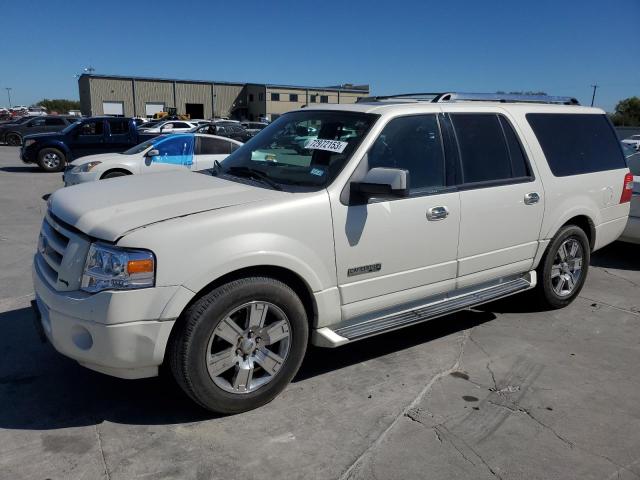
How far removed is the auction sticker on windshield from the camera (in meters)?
3.76

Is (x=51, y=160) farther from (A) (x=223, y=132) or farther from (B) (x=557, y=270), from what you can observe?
(B) (x=557, y=270)

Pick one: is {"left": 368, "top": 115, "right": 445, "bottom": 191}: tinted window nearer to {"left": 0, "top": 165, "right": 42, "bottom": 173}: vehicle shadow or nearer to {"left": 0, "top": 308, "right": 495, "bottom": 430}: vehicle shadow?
{"left": 0, "top": 308, "right": 495, "bottom": 430}: vehicle shadow

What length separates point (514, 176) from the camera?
4.56 meters

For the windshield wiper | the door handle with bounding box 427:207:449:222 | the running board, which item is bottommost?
the running board

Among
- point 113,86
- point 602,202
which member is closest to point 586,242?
point 602,202

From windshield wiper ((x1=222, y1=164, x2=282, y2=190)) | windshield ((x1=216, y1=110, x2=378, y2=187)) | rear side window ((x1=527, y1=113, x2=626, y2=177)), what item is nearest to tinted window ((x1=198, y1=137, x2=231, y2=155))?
windshield ((x1=216, y1=110, x2=378, y2=187))

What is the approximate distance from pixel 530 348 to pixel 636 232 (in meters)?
3.55

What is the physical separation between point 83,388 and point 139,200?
4.39 ft

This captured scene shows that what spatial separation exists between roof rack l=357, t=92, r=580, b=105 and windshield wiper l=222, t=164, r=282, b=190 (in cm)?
144

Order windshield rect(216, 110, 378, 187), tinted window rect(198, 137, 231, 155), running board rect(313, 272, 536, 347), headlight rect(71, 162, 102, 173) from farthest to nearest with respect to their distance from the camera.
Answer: tinted window rect(198, 137, 231, 155), headlight rect(71, 162, 102, 173), windshield rect(216, 110, 378, 187), running board rect(313, 272, 536, 347)

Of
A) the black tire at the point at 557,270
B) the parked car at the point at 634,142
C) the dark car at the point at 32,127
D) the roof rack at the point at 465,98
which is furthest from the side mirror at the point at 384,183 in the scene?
the parked car at the point at 634,142

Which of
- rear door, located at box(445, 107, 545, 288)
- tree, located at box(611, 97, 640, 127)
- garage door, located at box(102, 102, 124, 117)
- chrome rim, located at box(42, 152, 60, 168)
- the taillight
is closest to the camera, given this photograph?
rear door, located at box(445, 107, 545, 288)

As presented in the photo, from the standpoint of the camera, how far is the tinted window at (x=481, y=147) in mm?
4242

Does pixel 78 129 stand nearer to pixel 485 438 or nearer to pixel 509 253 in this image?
pixel 509 253
